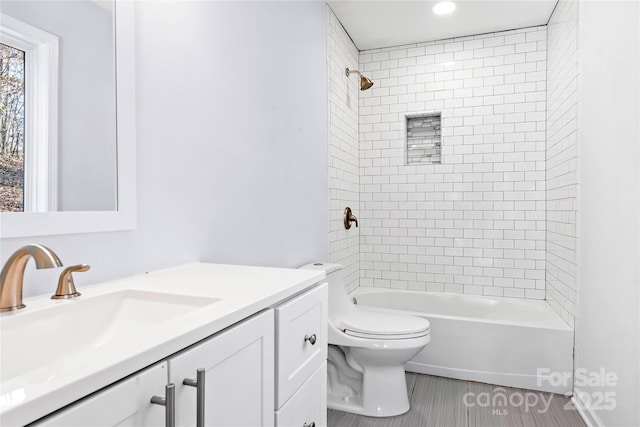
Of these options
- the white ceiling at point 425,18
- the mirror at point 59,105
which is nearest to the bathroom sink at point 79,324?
the mirror at point 59,105

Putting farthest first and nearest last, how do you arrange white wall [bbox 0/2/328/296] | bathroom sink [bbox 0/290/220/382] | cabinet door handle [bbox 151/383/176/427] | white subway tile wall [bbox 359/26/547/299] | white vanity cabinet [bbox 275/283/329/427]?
white subway tile wall [bbox 359/26/547/299]
white wall [bbox 0/2/328/296]
white vanity cabinet [bbox 275/283/329/427]
bathroom sink [bbox 0/290/220/382]
cabinet door handle [bbox 151/383/176/427]

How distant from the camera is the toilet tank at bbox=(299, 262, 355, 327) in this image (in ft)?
7.76

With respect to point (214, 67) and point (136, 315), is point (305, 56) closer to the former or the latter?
point (214, 67)

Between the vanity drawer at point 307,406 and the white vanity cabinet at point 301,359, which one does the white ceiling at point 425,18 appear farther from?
the vanity drawer at point 307,406

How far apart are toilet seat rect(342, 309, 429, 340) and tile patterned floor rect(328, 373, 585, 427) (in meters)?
0.44

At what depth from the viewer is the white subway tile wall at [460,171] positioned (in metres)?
3.26

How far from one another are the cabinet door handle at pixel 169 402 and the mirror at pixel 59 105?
0.62 metres

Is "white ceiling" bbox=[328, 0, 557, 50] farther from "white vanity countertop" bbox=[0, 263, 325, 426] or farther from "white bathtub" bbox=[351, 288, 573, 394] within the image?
"white vanity countertop" bbox=[0, 263, 325, 426]

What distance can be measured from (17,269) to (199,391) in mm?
476

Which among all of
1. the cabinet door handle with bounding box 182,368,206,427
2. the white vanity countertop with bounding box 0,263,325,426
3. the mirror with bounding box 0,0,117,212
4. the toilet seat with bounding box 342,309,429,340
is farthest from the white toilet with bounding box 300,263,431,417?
the cabinet door handle with bounding box 182,368,206,427

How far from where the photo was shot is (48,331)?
848 millimetres

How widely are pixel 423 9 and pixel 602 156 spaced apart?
5.47 feet

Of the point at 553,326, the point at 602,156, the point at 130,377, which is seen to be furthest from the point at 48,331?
the point at 553,326

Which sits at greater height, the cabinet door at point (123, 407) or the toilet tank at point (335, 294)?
the cabinet door at point (123, 407)
